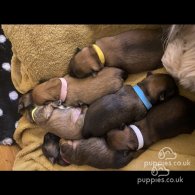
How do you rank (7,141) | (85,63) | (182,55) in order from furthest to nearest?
(7,141) → (85,63) → (182,55)

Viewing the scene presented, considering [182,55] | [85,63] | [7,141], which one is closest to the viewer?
[182,55]

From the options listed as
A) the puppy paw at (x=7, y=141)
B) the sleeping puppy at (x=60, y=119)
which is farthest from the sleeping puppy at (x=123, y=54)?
the puppy paw at (x=7, y=141)

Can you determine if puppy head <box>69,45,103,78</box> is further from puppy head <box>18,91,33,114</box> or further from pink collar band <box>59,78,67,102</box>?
puppy head <box>18,91,33,114</box>

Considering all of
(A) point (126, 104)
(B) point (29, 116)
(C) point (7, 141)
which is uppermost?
(A) point (126, 104)

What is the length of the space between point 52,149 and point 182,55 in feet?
1.81

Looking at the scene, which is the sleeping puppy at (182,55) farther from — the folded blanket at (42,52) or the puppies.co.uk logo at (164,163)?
the puppies.co.uk logo at (164,163)

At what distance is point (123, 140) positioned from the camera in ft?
4.71

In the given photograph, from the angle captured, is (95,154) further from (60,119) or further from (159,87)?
(159,87)

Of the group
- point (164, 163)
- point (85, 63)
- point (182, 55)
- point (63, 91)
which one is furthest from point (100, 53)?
point (164, 163)

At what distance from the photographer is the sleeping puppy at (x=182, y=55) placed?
1385 mm

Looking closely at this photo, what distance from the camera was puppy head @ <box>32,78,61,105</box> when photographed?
155 centimetres

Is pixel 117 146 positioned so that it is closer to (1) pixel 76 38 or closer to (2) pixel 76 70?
(2) pixel 76 70

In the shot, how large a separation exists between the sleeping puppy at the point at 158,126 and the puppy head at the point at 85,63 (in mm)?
237
